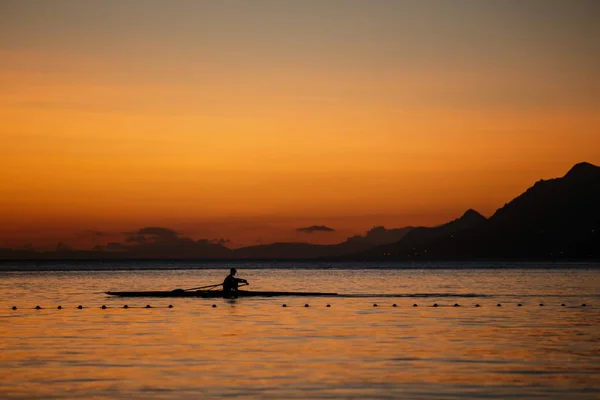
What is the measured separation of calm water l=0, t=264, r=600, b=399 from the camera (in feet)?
86.4

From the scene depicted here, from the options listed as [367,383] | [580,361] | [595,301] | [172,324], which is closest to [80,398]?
[367,383]

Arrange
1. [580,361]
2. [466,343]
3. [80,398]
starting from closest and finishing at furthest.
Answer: [80,398]
[580,361]
[466,343]

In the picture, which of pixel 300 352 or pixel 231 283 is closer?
pixel 300 352

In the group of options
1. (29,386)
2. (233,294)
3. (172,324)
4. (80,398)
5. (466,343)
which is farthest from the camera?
(233,294)

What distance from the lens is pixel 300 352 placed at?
35.0 meters

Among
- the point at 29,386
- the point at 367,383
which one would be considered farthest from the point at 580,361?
the point at 29,386

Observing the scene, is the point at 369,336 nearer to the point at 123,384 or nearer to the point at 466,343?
the point at 466,343

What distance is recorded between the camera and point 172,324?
4850cm

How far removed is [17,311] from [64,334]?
1857 cm

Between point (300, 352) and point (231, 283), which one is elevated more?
point (231, 283)

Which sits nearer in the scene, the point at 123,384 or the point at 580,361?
the point at 123,384

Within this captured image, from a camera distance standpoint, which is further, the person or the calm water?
the person

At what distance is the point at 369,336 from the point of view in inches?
1628

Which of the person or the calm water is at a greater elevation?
the person
